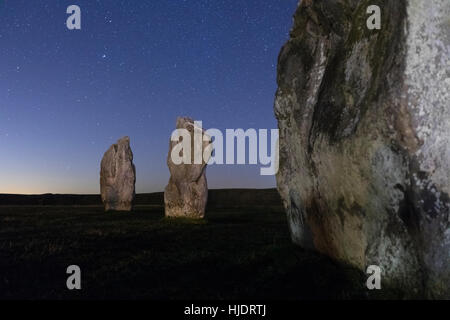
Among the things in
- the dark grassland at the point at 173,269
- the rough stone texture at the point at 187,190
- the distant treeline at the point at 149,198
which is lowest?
the distant treeline at the point at 149,198

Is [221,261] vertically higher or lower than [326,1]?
lower

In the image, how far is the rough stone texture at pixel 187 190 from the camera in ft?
58.9

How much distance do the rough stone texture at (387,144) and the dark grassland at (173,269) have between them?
0.71 m

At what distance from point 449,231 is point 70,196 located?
51.4 meters

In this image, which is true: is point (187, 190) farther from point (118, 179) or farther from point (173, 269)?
point (173, 269)

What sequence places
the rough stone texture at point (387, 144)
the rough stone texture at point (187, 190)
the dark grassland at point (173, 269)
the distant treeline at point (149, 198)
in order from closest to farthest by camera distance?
the rough stone texture at point (387, 144) → the dark grassland at point (173, 269) → the rough stone texture at point (187, 190) → the distant treeline at point (149, 198)

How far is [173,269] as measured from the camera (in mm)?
6836

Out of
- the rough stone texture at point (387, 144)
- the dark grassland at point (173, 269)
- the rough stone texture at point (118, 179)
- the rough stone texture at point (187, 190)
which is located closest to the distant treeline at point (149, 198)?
the rough stone texture at point (118, 179)

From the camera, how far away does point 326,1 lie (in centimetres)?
738

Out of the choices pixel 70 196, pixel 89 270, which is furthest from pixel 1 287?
pixel 70 196

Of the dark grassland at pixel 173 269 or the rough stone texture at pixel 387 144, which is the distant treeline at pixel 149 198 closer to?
the dark grassland at pixel 173 269

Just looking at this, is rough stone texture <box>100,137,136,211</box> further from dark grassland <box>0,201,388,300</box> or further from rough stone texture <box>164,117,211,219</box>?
dark grassland <box>0,201,388,300</box>

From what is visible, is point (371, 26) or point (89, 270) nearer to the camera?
point (371, 26)
